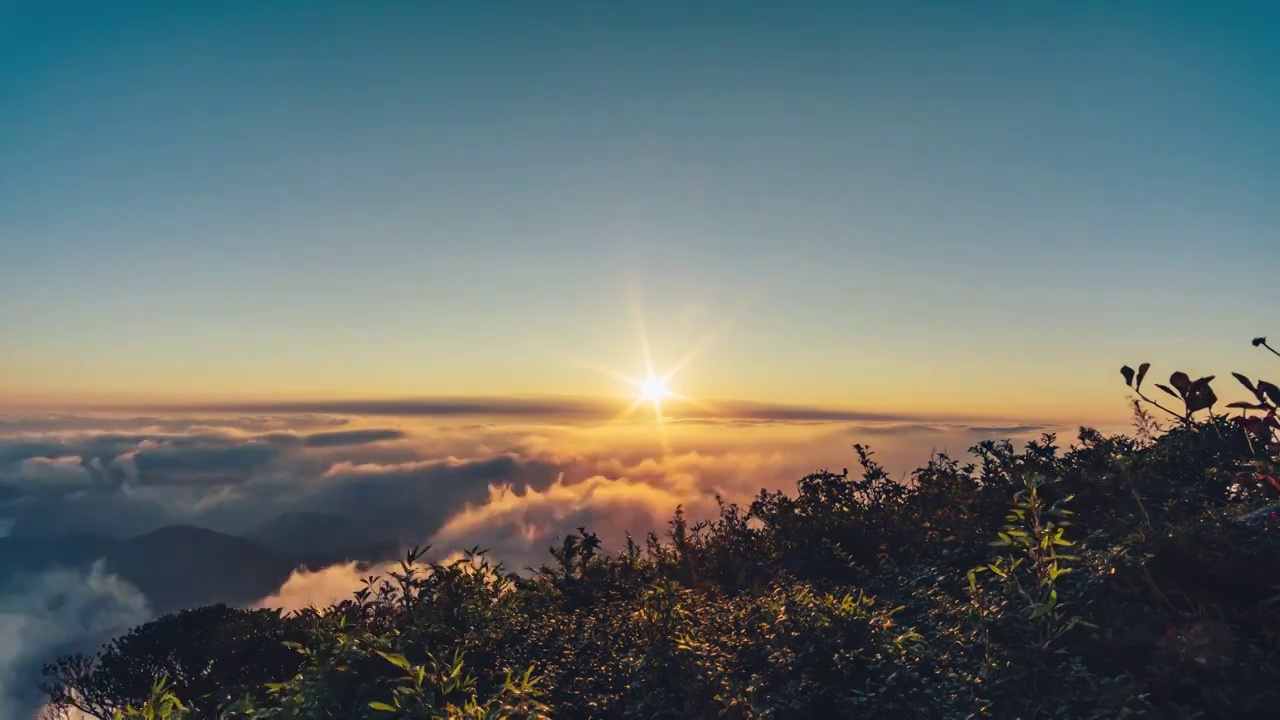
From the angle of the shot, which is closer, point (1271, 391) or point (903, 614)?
point (903, 614)

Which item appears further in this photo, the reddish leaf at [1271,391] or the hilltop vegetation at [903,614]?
the reddish leaf at [1271,391]

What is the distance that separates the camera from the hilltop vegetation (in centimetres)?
487

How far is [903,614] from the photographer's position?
20.9 ft

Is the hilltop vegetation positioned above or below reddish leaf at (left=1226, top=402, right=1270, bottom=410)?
below

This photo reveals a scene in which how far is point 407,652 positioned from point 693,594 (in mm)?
2826

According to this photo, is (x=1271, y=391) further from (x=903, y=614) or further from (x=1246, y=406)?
(x=903, y=614)

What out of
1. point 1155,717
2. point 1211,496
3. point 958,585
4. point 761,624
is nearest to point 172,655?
point 761,624

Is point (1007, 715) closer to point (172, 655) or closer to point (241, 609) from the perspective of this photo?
point (241, 609)

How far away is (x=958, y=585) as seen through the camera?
6668 millimetres

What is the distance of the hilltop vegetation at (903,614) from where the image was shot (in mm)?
4871

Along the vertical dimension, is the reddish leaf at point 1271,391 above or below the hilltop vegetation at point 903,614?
above

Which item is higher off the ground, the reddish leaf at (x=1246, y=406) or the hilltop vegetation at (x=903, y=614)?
the reddish leaf at (x=1246, y=406)

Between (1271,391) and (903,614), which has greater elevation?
(1271,391)

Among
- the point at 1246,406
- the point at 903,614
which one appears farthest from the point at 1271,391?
the point at 903,614
